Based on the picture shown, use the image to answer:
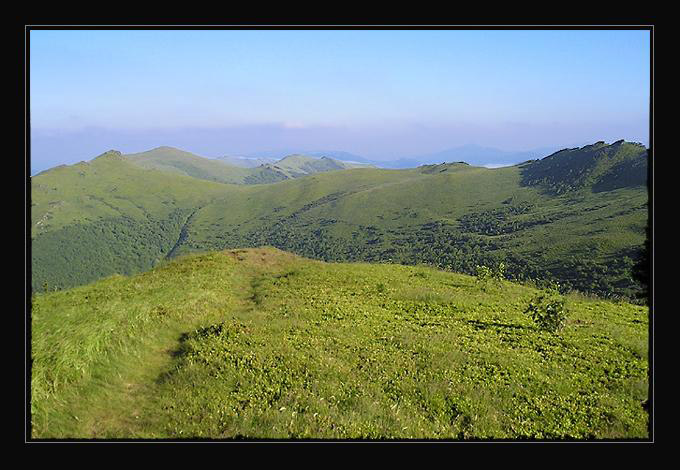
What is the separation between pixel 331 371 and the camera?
11359 mm

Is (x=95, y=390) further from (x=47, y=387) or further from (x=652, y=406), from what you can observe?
(x=652, y=406)

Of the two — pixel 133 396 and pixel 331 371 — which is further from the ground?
pixel 331 371

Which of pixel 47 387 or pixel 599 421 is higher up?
pixel 47 387

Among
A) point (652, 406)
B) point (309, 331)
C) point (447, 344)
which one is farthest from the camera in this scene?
point (309, 331)

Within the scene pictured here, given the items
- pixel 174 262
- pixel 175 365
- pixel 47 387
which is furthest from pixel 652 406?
pixel 174 262

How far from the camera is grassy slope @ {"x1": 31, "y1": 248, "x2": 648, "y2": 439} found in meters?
9.08

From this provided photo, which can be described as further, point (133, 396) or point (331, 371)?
point (331, 371)

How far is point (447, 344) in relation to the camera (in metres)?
13.8

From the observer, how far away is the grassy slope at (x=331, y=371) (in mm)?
9078

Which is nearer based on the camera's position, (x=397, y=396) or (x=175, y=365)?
(x=397, y=396)

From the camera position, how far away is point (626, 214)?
142750 mm

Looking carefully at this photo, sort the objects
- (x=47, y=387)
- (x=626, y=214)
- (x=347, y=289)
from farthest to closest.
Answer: (x=626, y=214)
(x=347, y=289)
(x=47, y=387)
